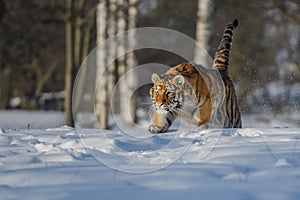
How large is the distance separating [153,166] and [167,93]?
7.56 feet

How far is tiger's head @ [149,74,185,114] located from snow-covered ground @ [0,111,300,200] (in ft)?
2.10

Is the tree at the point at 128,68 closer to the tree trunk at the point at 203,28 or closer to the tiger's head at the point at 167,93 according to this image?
the tree trunk at the point at 203,28

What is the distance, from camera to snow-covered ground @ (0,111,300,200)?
3.37 meters

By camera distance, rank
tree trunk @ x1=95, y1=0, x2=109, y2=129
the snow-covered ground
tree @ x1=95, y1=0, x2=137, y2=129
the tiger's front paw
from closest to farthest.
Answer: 1. the snow-covered ground
2. the tiger's front paw
3. tree trunk @ x1=95, y1=0, x2=109, y2=129
4. tree @ x1=95, y1=0, x2=137, y2=129

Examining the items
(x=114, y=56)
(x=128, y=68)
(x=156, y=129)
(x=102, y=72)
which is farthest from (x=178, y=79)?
(x=128, y=68)

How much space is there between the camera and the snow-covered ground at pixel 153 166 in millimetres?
3371

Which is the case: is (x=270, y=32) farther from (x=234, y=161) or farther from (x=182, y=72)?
(x=234, y=161)

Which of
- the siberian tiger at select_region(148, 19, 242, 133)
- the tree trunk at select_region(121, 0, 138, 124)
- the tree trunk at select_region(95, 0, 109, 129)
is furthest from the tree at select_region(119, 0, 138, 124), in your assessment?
the siberian tiger at select_region(148, 19, 242, 133)

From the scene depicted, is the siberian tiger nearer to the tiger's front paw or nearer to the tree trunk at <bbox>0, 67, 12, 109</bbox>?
the tiger's front paw

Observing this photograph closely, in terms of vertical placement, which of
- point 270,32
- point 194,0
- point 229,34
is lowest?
point 229,34

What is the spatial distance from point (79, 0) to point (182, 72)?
37.4ft

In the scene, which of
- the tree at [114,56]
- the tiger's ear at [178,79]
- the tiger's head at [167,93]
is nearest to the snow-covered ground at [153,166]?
the tiger's head at [167,93]

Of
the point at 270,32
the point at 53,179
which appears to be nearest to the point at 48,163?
the point at 53,179

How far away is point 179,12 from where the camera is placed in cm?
2538
